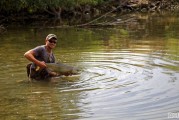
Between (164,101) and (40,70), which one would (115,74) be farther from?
(164,101)

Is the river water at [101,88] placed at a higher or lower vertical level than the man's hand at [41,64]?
lower

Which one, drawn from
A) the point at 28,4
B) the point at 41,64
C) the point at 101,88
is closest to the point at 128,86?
the point at 101,88

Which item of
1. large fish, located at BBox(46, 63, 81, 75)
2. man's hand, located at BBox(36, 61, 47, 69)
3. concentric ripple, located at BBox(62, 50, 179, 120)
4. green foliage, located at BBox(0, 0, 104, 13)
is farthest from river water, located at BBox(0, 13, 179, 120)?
green foliage, located at BBox(0, 0, 104, 13)

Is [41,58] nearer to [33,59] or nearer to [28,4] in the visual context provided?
[33,59]

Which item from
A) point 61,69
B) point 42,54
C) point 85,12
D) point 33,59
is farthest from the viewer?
point 85,12

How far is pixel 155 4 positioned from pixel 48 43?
46428 millimetres

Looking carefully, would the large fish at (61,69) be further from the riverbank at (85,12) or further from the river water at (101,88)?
the riverbank at (85,12)

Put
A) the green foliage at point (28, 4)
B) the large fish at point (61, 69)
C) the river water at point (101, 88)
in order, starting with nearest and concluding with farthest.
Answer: the river water at point (101, 88) → the large fish at point (61, 69) → the green foliage at point (28, 4)

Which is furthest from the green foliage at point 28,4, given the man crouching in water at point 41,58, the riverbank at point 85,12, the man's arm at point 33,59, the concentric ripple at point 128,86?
the man's arm at point 33,59

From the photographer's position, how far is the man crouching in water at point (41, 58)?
10.5 metres

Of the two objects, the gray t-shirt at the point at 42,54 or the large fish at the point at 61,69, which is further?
the large fish at the point at 61,69

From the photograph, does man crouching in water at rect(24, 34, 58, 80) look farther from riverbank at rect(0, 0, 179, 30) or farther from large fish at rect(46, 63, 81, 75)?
riverbank at rect(0, 0, 179, 30)

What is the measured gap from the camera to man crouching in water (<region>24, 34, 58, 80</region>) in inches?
414

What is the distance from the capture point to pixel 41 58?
1087 centimetres
